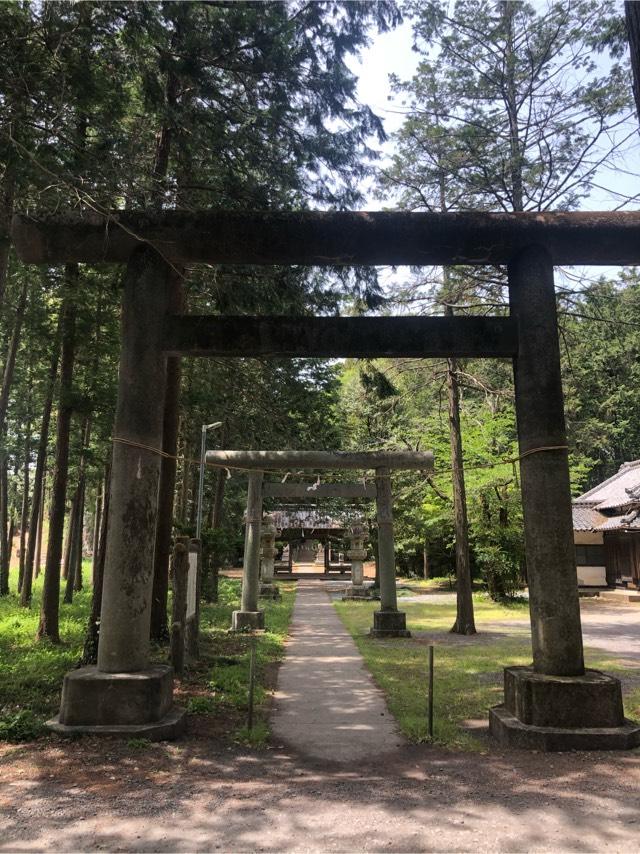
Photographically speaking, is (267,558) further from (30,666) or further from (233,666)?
(30,666)

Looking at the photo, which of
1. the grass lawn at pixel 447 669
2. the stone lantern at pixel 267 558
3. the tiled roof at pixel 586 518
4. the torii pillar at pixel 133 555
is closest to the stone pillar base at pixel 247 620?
the grass lawn at pixel 447 669

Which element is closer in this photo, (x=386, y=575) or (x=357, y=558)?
(x=386, y=575)


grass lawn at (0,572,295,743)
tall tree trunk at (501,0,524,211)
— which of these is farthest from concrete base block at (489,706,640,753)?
tall tree trunk at (501,0,524,211)

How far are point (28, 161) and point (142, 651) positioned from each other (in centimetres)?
489

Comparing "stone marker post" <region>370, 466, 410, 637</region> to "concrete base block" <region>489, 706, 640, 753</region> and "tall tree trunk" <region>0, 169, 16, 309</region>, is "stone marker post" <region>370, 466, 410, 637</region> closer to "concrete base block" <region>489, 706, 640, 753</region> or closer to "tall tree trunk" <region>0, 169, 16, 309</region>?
"concrete base block" <region>489, 706, 640, 753</region>

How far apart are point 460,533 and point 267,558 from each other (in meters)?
11.1

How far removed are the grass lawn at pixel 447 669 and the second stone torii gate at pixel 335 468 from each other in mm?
684

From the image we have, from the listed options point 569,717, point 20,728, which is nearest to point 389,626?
point 569,717

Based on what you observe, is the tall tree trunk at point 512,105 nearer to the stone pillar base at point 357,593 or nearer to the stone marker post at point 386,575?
the stone marker post at point 386,575

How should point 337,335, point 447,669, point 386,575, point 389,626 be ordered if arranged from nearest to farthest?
point 337,335 < point 447,669 < point 389,626 < point 386,575

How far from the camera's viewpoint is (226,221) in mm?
5625

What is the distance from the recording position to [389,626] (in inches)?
513

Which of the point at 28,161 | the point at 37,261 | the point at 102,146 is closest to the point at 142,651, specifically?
the point at 37,261

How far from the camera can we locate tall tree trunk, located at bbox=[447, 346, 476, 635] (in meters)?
13.6
